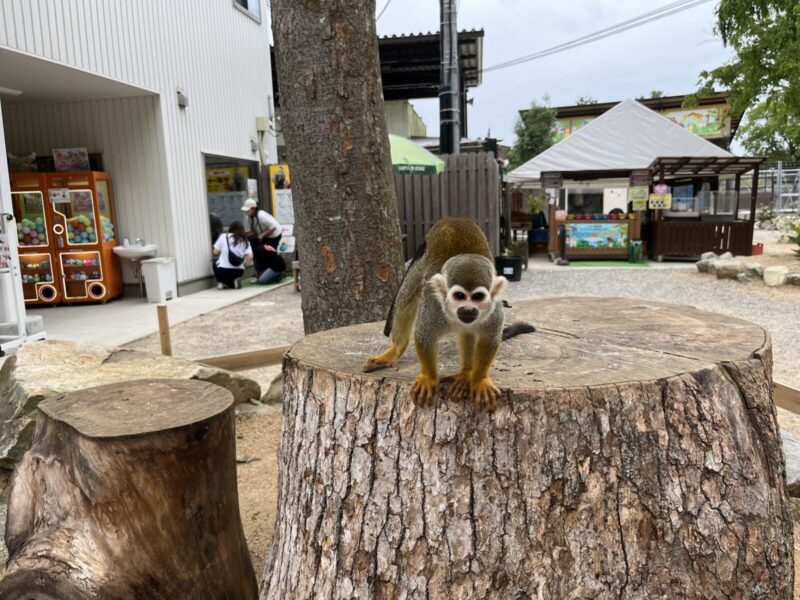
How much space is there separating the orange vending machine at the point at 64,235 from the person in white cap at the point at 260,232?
227 centimetres

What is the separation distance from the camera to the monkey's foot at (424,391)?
4.97 feet

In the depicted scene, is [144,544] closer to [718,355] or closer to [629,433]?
[629,433]

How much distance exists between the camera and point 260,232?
9.91 metres

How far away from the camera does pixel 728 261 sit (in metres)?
10.1

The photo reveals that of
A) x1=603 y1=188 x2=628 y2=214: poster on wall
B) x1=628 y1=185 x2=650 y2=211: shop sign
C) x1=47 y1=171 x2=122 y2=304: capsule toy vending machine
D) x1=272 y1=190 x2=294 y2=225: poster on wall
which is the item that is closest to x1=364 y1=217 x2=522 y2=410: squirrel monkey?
x1=47 y1=171 x2=122 y2=304: capsule toy vending machine

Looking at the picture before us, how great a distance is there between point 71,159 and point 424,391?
8175 mm

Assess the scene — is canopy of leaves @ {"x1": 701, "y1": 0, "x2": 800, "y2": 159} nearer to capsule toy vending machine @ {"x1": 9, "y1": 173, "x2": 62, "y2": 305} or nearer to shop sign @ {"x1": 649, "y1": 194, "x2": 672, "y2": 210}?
shop sign @ {"x1": 649, "y1": 194, "x2": 672, "y2": 210}

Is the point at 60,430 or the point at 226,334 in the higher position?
the point at 60,430

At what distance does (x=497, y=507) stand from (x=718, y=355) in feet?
2.60

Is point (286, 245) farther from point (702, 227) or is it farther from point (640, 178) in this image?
point (702, 227)

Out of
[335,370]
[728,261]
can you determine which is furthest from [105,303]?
[728,261]

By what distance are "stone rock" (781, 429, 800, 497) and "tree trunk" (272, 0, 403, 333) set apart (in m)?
2.13

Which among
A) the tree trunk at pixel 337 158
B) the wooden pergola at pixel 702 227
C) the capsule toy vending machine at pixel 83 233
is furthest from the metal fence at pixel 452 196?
the tree trunk at pixel 337 158

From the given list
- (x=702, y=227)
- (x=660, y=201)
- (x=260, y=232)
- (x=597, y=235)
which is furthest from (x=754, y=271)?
(x=260, y=232)
